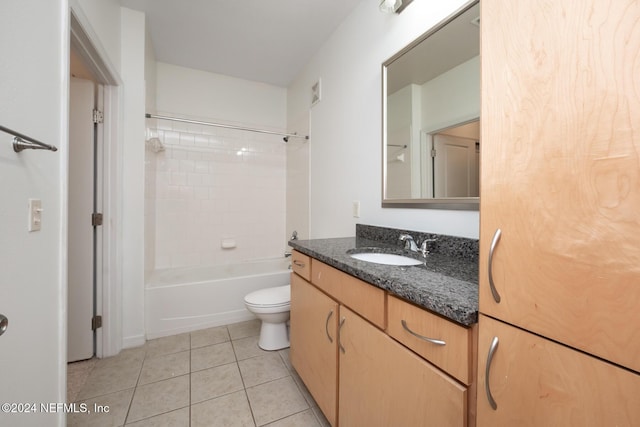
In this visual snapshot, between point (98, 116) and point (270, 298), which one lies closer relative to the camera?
point (98, 116)

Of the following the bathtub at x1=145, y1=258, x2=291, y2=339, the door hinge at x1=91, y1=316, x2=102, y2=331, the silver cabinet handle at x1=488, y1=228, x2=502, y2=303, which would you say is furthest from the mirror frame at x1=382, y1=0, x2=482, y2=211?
the door hinge at x1=91, y1=316, x2=102, y2=331

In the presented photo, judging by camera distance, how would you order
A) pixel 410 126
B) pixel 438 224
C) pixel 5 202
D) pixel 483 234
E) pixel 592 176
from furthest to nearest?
pixel 410 126
pixel 438 224
pixel 5 202
pixel 483 234
pixel 592 176

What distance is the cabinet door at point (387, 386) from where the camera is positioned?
66 cm

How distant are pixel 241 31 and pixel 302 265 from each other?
6.77 feet

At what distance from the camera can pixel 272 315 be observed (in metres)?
1.87

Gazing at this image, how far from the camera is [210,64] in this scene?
267 centimetres

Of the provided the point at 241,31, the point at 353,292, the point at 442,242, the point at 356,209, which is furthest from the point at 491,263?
the point at 241,31

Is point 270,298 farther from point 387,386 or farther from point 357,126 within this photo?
point 357,126

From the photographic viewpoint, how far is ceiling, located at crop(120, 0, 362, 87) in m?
1.87

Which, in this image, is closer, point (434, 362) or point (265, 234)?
point (434, 362)

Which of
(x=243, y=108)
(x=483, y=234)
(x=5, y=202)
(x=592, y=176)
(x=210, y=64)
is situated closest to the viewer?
(x=592, y=176)

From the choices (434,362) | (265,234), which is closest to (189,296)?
(265,234)

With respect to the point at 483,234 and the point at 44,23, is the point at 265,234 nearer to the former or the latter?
the point at 44,23

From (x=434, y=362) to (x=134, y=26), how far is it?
9.19 ft
